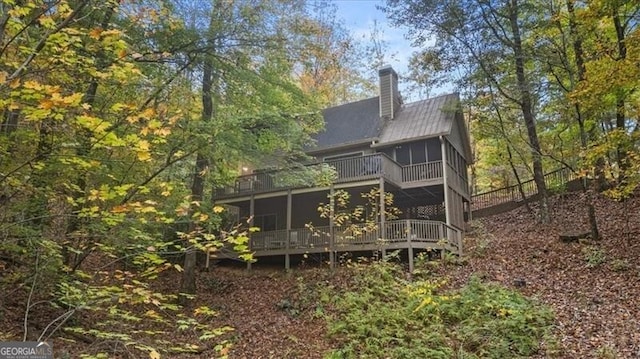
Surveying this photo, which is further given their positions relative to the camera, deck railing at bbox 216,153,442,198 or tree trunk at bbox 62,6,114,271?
deck railing at bbox 216,153,442,198

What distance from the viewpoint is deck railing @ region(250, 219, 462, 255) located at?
47.8ft

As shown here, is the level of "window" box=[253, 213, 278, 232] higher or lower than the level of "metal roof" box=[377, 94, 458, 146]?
lower

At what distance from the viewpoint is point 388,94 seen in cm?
2077

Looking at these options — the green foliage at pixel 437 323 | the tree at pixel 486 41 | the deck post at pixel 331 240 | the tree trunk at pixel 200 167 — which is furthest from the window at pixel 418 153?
the tree trunk at pixel 200 167

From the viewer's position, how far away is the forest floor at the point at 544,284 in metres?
8.77

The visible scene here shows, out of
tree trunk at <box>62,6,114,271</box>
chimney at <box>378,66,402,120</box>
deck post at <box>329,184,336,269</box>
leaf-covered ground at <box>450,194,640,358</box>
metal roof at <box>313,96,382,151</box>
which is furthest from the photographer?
chimney at <box>378,66,402,120</box>

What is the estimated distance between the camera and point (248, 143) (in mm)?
11984

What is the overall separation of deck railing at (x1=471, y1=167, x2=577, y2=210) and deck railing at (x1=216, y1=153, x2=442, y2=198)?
816 centimetres

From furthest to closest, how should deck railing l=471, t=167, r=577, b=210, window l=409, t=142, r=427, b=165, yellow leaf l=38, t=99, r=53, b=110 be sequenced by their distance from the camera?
deck railing l=471, t=167, r=577, b=210 → window l=409, t=142, r=427, b=165 → yellow leaf l=38, t=99, r=53, b=110

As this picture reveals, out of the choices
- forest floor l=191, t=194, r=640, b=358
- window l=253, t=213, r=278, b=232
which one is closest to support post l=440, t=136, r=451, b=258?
forest floor l=191, t=194, r=640, b=358

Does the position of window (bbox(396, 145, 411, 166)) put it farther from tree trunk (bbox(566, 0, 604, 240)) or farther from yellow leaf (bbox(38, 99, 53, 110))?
yellow leaf (bbox(38, 99, 53, 110))

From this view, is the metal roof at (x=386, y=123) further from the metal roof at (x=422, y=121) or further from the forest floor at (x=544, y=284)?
the forest floor at (x=544, y=284)

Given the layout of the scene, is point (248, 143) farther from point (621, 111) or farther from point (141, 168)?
point (621, 111)

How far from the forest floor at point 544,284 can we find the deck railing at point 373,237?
871 millimetres
